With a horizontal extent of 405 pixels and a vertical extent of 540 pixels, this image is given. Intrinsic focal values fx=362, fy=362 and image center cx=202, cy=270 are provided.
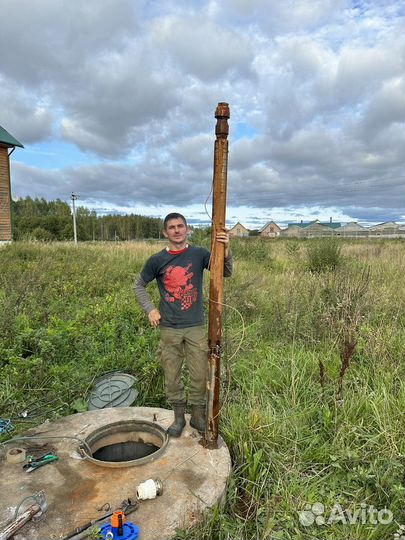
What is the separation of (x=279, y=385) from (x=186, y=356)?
1240mm

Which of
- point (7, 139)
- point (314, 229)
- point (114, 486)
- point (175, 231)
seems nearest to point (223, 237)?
point (175, 231)

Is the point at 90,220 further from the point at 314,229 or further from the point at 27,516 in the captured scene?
the point at 27,516

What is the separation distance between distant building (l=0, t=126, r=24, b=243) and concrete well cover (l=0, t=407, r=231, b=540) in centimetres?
1693

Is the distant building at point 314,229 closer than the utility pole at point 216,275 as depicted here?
No

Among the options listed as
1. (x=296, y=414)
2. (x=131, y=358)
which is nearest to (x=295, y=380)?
(x=296, y=414)

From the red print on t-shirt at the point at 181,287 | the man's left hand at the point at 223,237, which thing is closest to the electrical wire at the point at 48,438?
the red print on t-shirt at the point at 181,287

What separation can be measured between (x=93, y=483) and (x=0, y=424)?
4.13 feet

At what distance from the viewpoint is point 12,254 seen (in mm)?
11609

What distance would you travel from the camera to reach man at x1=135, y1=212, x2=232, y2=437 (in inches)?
112

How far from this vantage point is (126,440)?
301cm

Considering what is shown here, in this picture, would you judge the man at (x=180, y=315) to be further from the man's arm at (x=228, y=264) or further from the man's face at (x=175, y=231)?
the man's arm at (x=228, y=264)

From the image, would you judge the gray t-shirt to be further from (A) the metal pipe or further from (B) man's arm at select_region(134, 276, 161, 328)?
(A) the metal pipe

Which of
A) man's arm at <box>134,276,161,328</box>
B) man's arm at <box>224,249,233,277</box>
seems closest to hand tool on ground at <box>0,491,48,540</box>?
man's arm at <box>134,276,161,328</box>

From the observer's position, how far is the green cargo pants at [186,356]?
2.83m
